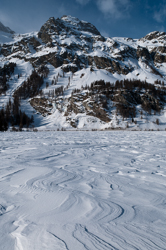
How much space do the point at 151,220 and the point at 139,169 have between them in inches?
88.7

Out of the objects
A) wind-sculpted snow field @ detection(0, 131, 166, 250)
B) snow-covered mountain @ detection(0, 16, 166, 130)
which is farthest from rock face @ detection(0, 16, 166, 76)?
wind-sculpted snow field @ detection(0, 131, 166, 250)

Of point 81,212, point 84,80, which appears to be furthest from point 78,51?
point 81,212

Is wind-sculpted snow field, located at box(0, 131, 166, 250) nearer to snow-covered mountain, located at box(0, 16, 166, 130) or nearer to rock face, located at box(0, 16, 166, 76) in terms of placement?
snow-covered mountain, located at box(0, 16, 166, 130)

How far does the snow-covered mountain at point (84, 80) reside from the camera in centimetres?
5509

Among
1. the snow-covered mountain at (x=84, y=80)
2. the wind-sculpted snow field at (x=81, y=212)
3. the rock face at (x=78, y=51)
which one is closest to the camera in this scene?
the wind-sculpted snow field at (x=81, y=212)

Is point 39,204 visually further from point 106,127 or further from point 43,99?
point 43,99

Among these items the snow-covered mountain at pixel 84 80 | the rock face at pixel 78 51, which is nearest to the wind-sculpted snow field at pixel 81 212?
the snow-covered mountain at pixel 84 80

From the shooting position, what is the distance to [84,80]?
3666 inches

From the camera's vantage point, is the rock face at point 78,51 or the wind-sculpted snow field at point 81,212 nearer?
the wind-sculpted snow field at point 81,212

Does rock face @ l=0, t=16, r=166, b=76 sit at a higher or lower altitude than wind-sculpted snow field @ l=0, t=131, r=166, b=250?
higher

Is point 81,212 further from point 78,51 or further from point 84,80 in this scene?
point 78,51

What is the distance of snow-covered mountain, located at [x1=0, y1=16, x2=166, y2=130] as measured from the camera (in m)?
55.1

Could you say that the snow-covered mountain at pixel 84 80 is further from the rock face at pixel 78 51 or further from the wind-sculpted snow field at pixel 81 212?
the wind-sculpted snow field at pixel 81 212

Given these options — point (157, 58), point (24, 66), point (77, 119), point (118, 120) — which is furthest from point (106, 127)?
point (157, 58)
